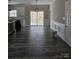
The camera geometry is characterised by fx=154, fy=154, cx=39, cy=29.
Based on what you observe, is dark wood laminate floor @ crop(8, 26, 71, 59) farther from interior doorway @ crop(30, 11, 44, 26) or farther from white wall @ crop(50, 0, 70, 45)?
interior doorway @ crop(30, 11, 44, 26)

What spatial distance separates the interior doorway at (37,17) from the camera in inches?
906

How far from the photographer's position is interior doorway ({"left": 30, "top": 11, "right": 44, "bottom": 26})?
2300cm

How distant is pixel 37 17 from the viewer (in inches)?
920

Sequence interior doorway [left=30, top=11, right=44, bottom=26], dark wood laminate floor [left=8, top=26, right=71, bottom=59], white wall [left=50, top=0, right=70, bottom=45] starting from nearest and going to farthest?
dark wood laminate floor [left=8, top=26, right=71, bottom=59] → white wall [left=50, top=0, right=70, bottom=45] → interior doorway [left=30, top=11, right=44, bottom=26]

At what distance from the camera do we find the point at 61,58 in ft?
16.1

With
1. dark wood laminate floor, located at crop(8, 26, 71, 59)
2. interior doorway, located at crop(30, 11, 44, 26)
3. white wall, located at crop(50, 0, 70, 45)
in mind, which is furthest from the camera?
interior doorway, located at crop(30, 11, 44, 26)

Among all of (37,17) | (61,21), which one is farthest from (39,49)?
(37,17)

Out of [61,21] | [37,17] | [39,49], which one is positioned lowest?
[39,49]

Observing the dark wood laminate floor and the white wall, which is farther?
the white wall

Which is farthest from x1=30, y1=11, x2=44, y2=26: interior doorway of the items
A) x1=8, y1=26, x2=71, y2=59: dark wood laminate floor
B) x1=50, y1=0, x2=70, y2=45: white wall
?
x1=8, y1=26, x2=71, y2=59: dark wood laminate floor

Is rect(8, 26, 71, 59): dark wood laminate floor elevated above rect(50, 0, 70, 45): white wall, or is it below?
below

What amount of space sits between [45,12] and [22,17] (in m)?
3.83

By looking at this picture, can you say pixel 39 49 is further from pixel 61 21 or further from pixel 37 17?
pixel 37 17
